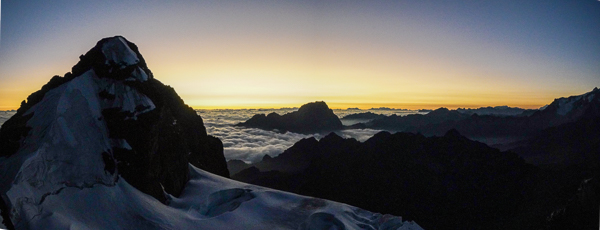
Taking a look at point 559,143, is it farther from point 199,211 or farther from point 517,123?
point 199,211

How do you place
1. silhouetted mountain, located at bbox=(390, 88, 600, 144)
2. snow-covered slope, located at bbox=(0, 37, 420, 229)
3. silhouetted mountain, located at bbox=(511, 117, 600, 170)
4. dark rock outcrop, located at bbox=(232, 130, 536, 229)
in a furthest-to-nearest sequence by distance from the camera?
1. silhouetted mountain, located at bbox=(390, 88, 600, 144)
2. silhouetted mountain, located at bbox=(511, 117, 600, 170)
3. dark rock outcrop, located at bbox=(232, 130, 536, 229)
4. snow-covered slope, located at bbox=(0, 37, 420, 229)

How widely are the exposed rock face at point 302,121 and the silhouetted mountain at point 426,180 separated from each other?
4363 inches

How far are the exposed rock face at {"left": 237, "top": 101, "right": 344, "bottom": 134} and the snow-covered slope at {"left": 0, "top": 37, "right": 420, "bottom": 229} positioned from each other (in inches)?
6613

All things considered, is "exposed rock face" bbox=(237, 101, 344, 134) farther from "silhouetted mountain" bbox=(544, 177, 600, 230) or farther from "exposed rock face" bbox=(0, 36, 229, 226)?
"exposed rock face" bbox=(0, 36, 229, 226)

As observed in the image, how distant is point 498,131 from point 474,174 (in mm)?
112916

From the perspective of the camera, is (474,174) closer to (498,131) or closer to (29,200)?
(29,200)

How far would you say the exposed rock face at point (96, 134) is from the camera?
634cm

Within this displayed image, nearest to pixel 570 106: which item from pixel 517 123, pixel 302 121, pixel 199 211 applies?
pixel 517 123

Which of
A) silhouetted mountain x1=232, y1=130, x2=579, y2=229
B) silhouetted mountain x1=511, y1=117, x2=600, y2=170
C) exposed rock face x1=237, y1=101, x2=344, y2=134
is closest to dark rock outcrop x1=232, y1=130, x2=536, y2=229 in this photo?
silhouetted mountain x1=232, y1=130, x2=579, y2=229

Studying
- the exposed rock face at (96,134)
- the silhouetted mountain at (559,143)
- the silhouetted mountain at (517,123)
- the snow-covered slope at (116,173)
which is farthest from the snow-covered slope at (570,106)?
the exposed rock face at (96,134)

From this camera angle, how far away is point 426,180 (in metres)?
56.3

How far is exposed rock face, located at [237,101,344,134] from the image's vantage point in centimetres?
18250

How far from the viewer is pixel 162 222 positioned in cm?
766

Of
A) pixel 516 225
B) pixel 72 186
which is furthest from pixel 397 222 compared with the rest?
pixel 516 225
